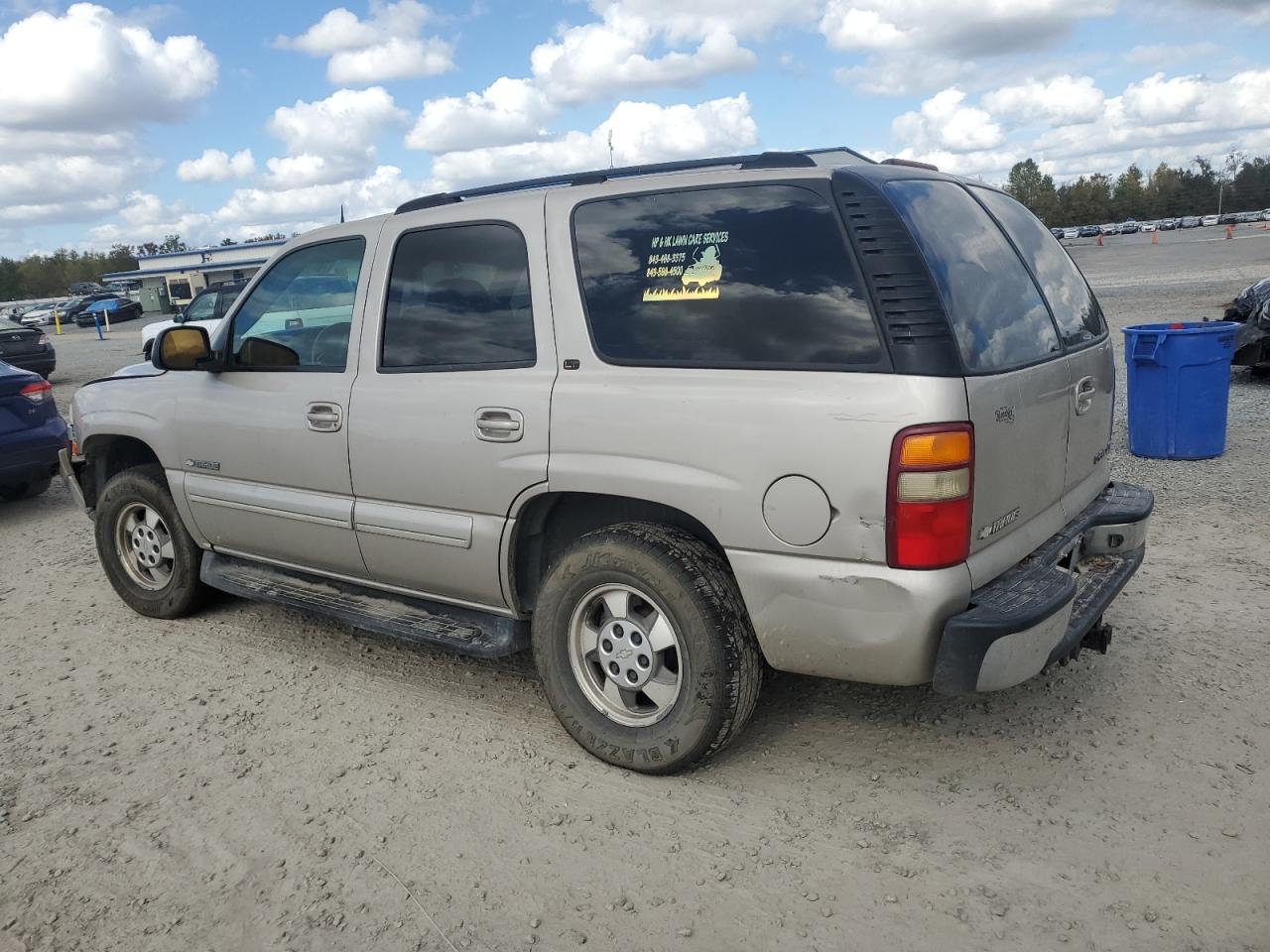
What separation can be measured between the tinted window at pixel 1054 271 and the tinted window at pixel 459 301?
5.71ft

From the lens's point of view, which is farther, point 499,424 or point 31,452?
point 31,452

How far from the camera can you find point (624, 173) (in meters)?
3.69

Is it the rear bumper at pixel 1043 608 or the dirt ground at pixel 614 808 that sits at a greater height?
the rear bumper at pixel 1043 608

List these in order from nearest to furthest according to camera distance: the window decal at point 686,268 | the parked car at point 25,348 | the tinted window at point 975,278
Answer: the tinted window at point 975,278 < the window decal at point 686,268 < the parked car at point 25,348

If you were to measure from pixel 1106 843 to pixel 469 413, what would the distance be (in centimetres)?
250

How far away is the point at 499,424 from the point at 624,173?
104 cm

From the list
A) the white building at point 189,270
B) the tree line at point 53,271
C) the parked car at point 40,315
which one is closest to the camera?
the parked car at point 40,315

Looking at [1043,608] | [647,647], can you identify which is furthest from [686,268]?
[1043,608]

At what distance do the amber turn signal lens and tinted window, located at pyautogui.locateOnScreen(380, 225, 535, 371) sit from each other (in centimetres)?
141

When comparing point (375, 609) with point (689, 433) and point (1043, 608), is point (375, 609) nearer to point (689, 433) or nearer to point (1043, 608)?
point (689, 433)

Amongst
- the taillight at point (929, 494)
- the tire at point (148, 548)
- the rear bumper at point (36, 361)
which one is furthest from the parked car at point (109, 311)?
the taillight at point (929, 494)

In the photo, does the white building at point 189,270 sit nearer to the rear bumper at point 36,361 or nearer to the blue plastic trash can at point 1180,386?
the rear bumper at point 36,361

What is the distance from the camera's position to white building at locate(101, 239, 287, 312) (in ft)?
208

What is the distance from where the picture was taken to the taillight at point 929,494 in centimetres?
282
